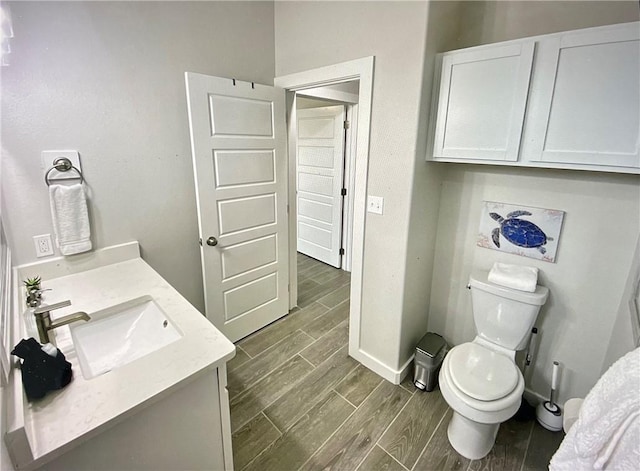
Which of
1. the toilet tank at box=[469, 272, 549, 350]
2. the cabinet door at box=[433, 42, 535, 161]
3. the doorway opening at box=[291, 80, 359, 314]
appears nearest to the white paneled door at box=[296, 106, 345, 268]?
the doorway opening at box=[291, 80, 359, 314]

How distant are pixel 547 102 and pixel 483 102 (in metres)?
0.28

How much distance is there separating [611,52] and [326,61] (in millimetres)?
1440

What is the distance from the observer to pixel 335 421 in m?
1.85

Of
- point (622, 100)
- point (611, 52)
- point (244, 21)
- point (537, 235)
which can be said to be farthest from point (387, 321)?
point (244, 21)

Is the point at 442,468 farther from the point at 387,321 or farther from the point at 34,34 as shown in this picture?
the point at 34,34

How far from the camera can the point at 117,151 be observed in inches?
70.2

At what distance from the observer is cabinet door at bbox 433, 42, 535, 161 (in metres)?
1.52

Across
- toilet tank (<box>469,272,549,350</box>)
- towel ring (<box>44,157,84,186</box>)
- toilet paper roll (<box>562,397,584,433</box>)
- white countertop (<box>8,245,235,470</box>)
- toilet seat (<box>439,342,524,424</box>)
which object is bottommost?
toilet seat (<box>439,342,524,424</box>)

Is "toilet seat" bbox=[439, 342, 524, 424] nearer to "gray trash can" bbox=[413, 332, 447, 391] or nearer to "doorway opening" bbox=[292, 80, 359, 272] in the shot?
"gray trash can" bbox=[413, 332, 447, 391]

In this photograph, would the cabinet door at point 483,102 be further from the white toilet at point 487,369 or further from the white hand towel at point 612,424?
the white hand towel at point 612,424

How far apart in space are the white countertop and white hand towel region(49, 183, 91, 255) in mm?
247

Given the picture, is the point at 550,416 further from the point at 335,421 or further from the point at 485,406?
the point at 335,421

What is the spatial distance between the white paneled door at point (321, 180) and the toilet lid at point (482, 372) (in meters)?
2.30

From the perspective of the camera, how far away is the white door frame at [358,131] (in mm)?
1865
